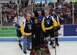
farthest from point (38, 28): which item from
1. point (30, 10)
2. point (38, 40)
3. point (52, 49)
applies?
point (30, 10)

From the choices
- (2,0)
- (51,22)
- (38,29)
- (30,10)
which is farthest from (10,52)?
(2,0)

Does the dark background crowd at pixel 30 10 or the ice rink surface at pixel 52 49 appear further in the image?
the dark background crowd at pixel 30 10

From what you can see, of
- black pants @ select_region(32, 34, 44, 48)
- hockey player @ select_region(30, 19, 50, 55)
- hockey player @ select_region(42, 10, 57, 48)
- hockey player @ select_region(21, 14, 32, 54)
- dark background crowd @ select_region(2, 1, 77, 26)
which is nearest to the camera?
hockey player @ select_region(30, 19, 50, 55)

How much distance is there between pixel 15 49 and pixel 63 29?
11.4 ft

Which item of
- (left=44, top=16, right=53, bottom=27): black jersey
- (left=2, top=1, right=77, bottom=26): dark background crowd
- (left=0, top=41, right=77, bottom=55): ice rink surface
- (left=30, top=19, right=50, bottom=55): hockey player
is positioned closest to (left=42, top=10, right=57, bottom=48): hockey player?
(left=44, top=16, right=53, bottom=27): black jersey

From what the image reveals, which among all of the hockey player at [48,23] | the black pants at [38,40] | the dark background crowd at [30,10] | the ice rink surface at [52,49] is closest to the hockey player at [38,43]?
the black pants at [38,40]

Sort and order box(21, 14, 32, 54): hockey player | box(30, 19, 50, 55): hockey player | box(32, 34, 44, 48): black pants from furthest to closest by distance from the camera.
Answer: box(21, 14, 32, 54): hockey player, box(32, 34, 44, 48): black pants, box(30, 19, 50, 55): hockey player

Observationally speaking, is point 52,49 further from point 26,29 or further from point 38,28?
point 38,28

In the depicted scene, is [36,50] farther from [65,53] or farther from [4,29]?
[4,29]

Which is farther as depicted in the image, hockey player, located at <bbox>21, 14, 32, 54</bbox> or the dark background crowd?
the dark background crowd

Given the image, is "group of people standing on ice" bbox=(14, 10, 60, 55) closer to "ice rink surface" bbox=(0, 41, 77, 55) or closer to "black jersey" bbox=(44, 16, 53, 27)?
"black jersey" bbox=(44, 16, 53, 27)

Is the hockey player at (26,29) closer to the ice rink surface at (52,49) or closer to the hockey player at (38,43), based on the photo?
the ice rink surface at (52,49)

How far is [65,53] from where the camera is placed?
10578 millimetres

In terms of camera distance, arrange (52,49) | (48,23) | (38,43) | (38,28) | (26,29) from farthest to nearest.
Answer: (52,49)
(48,23)
(26,29)
(38,28)
(38,43)
